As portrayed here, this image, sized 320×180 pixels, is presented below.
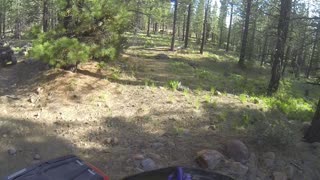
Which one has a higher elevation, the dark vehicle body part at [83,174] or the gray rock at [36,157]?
the dark vehicle body part at [83,174]

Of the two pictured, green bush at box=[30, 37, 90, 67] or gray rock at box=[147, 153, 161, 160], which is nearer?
gray rock at box=[147, 153, 161, 160]

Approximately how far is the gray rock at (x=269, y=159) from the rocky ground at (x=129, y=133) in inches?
0.9

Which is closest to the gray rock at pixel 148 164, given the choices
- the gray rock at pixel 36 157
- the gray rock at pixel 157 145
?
the gray rock at pixel 157 145

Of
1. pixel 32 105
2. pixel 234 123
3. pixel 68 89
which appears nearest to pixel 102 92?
pixel 68 89

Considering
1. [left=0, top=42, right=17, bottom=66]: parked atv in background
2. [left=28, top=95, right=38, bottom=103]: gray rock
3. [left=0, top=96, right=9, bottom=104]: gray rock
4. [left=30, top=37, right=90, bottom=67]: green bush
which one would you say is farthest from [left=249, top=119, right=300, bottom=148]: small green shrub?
[left=0, top=42, right=17, bottom=66]: parked atv in background

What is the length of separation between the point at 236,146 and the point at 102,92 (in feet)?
16.5

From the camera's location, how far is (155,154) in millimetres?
7949

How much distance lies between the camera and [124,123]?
9391mm

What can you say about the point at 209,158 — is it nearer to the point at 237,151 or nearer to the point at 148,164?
Answer: the point at 237,151

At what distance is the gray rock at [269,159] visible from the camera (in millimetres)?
8016

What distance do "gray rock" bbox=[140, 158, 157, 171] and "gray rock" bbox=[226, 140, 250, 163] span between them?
1.85 meters

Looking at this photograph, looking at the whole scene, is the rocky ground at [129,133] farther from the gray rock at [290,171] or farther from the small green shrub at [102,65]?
the small green shrub at [102,65]

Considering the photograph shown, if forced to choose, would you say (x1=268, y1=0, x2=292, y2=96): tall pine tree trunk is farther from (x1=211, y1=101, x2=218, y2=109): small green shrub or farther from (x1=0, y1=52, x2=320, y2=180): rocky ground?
(x1=211, y1=101, x2=218, y2=109): small green shrub

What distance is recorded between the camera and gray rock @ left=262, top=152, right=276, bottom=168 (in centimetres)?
802
